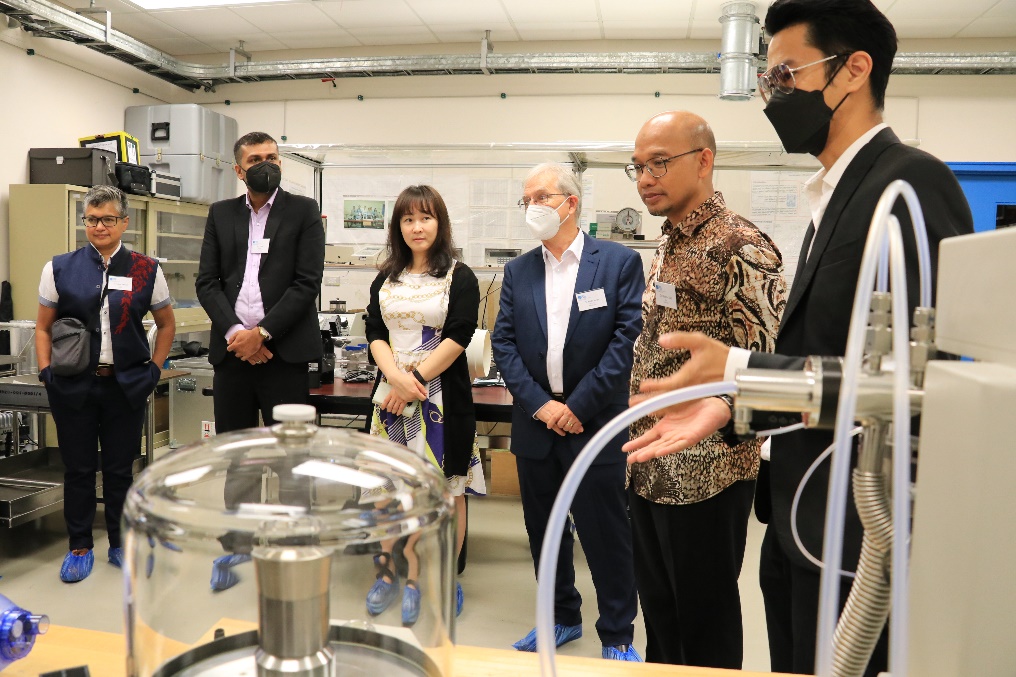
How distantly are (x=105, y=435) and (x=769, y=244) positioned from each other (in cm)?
272

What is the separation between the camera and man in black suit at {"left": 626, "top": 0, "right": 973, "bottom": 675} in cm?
105

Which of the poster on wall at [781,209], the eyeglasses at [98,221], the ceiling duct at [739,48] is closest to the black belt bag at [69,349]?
the eyeglasses at [98,221]

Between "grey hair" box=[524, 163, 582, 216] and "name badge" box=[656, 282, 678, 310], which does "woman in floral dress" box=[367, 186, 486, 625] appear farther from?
"name badge" box=[656, 282, 678, 310]

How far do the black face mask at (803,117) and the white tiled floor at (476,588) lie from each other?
172cm

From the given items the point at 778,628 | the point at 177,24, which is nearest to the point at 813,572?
the point at 778,628

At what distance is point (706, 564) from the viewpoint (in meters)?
1.73

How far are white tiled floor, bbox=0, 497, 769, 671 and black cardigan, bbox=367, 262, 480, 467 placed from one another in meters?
0.59

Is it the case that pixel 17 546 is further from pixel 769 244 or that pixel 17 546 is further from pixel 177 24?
pixel 177 24

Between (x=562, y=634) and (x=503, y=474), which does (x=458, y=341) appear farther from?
(x=503, y=474)

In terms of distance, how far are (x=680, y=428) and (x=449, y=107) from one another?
5704 mm

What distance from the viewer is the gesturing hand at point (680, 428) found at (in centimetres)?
89

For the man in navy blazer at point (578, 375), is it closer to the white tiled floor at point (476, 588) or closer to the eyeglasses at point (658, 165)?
the white tiled floor at point (476, 588)

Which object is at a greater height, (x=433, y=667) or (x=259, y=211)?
(x=259, y=211)

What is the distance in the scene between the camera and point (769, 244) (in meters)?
1.70
